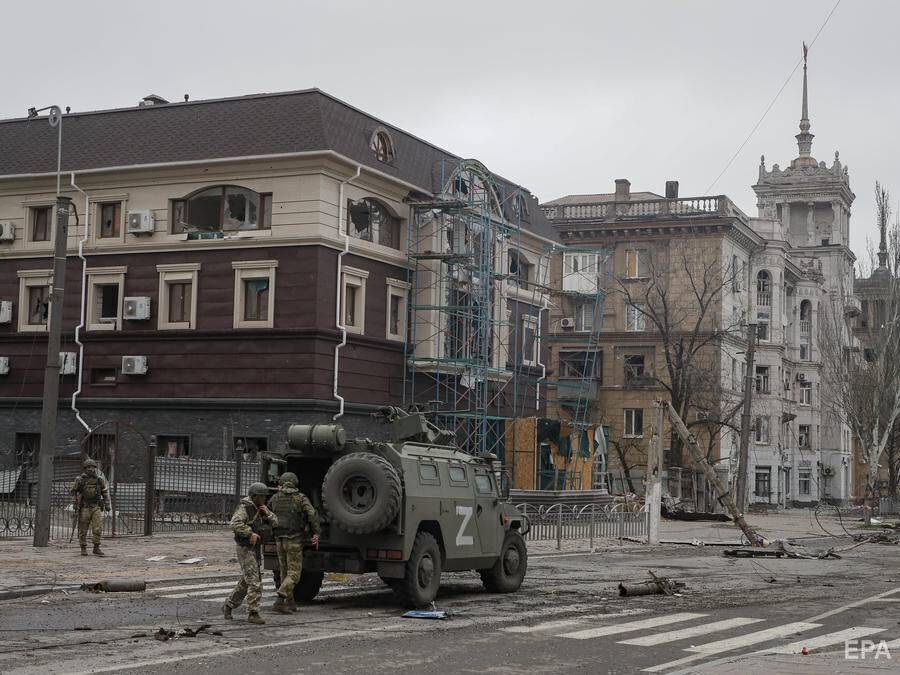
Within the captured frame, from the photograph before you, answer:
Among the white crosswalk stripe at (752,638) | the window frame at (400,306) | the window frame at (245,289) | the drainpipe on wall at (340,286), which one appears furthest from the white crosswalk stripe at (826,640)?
the window frame at (400,306)

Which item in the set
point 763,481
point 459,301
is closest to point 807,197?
point 763,481

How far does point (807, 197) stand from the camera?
96.1 m

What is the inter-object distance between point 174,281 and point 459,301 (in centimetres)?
957

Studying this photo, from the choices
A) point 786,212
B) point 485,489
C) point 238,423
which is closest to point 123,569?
point 485,489

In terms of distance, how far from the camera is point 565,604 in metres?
16.8

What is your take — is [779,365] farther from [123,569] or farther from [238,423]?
[123,569]

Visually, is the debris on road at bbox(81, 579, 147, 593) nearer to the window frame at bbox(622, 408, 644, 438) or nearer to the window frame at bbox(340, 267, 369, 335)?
the window frame at bbox(340, 267, 369, 335)

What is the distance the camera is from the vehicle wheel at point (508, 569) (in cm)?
1816

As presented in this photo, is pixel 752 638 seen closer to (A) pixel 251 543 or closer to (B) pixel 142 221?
(A) pixel 251 543

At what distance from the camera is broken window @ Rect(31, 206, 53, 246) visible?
41094 mm

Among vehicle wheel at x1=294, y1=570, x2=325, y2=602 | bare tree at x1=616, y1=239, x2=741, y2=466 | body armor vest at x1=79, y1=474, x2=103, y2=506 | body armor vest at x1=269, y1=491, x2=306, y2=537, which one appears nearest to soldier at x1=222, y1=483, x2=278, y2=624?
body armor vest at x1=269, y1=491, x2=306, y2=537

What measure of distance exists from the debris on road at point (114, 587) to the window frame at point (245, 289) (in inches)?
806

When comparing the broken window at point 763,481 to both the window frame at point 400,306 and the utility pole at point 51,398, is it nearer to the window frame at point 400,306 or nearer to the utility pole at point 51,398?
the window frame at point 400,306

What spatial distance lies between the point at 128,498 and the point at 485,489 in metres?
14.5
